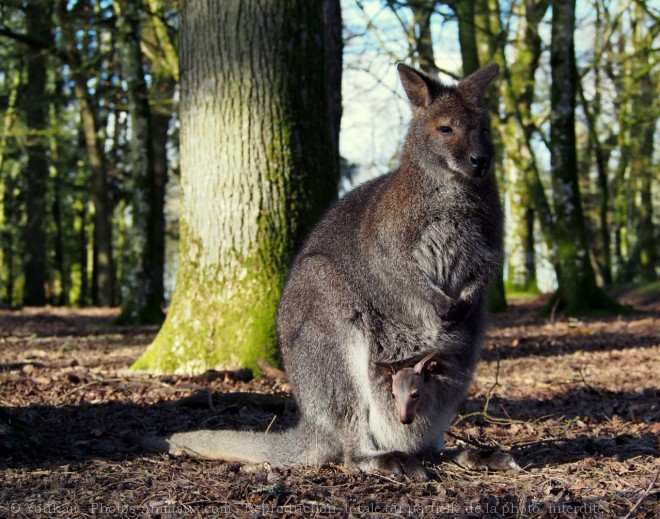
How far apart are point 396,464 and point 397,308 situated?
83cm

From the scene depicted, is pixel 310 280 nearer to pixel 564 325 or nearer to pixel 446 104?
pixel 446 104

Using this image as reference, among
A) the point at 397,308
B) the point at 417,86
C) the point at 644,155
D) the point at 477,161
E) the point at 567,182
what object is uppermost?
the point at 644,155

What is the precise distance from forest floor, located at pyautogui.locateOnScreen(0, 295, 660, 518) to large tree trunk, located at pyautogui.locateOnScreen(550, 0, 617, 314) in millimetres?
4123

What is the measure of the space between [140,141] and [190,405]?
7764mm

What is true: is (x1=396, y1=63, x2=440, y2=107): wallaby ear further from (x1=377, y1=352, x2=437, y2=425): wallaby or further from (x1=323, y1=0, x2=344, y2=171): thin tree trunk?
A: (x1=323, y1=0, x2=344, y2=171): thin tree trunk

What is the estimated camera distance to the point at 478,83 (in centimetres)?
435

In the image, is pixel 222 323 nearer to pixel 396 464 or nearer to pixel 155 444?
pixel 155 444

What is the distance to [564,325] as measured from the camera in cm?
1168

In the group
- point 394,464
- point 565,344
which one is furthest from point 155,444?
point 565,344

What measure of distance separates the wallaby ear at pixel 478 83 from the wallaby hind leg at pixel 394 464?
82.4 inches

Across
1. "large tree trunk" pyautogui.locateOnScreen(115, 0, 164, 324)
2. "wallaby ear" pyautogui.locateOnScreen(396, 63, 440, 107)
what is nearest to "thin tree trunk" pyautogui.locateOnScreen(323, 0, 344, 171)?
"wallaby ear" pyautogui.locateOnScreen(396, 63, 440, 107)

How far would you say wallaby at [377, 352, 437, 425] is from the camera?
12.5 feet

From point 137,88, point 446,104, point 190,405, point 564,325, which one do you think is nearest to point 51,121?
point 137,88

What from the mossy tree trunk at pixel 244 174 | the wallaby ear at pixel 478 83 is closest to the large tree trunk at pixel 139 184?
the mossy tree trunk at pixel 244 174
